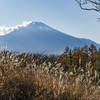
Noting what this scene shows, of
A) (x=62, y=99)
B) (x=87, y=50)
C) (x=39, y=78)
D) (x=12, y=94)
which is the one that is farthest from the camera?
(x=87, y=50)

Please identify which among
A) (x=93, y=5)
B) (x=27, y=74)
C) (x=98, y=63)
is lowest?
(x=98, y=63)

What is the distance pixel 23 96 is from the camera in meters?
3.15

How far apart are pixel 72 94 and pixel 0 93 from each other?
132cm

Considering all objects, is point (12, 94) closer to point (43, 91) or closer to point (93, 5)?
point (43, 91)

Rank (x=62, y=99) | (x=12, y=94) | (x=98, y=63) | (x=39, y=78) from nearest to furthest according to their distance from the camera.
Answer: (x=12, y=94)
(x=62, y=99)
(x=39, y=78)
(x=98, y=63)

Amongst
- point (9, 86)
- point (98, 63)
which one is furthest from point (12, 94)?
point (98, 63)

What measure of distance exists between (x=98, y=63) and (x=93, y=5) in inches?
406

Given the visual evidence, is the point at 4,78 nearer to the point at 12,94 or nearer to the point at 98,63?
the point at 12,94

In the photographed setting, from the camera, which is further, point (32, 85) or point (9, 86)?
point (32, 85)

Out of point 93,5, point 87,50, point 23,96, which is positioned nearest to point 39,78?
point 23,96

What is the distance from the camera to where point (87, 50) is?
6500cm

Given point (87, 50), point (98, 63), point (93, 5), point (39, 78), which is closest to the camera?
point (39, 78)

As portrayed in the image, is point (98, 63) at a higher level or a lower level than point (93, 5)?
lower

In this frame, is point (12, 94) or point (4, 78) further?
point (4, 78)
